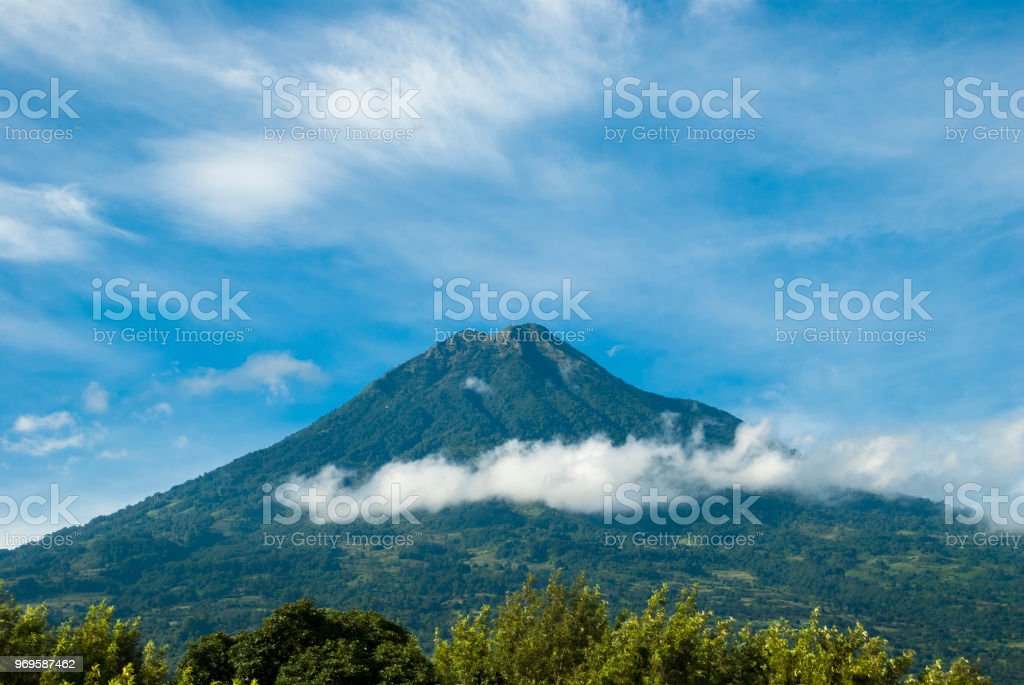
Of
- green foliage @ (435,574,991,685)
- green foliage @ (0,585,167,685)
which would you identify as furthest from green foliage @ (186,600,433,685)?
green foliage @ (435,574,991,685)

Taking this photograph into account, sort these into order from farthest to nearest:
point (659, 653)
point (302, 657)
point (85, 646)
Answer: point (302, 657) < point (85, 646) < point (659, 653)

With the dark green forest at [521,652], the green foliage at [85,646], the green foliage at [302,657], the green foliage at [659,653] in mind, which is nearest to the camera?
the green foliage at [659,653]

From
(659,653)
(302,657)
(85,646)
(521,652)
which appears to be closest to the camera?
(659,653)

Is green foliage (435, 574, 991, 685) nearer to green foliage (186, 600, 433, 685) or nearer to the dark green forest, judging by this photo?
the dark green forest

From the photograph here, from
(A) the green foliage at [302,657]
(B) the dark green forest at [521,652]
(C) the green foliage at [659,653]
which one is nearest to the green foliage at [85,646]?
(B) the dark green forest at [521,652]

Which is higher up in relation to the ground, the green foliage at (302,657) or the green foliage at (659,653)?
the green foliage at (659,653)

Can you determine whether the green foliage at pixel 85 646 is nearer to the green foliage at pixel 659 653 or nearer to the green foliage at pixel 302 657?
the green foliage at pixel 302 657

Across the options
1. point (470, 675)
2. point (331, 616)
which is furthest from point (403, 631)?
point (470, 675)

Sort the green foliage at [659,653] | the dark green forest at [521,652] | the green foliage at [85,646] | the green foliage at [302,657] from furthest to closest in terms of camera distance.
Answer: the green foliage at [302,657] < the green foliage at [85,646] < the dark green forest at [521,652] < the green foliage at [659,653]

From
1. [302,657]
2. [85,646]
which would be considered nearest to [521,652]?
[302,657]

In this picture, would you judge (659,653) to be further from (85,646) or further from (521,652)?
(85,646)
